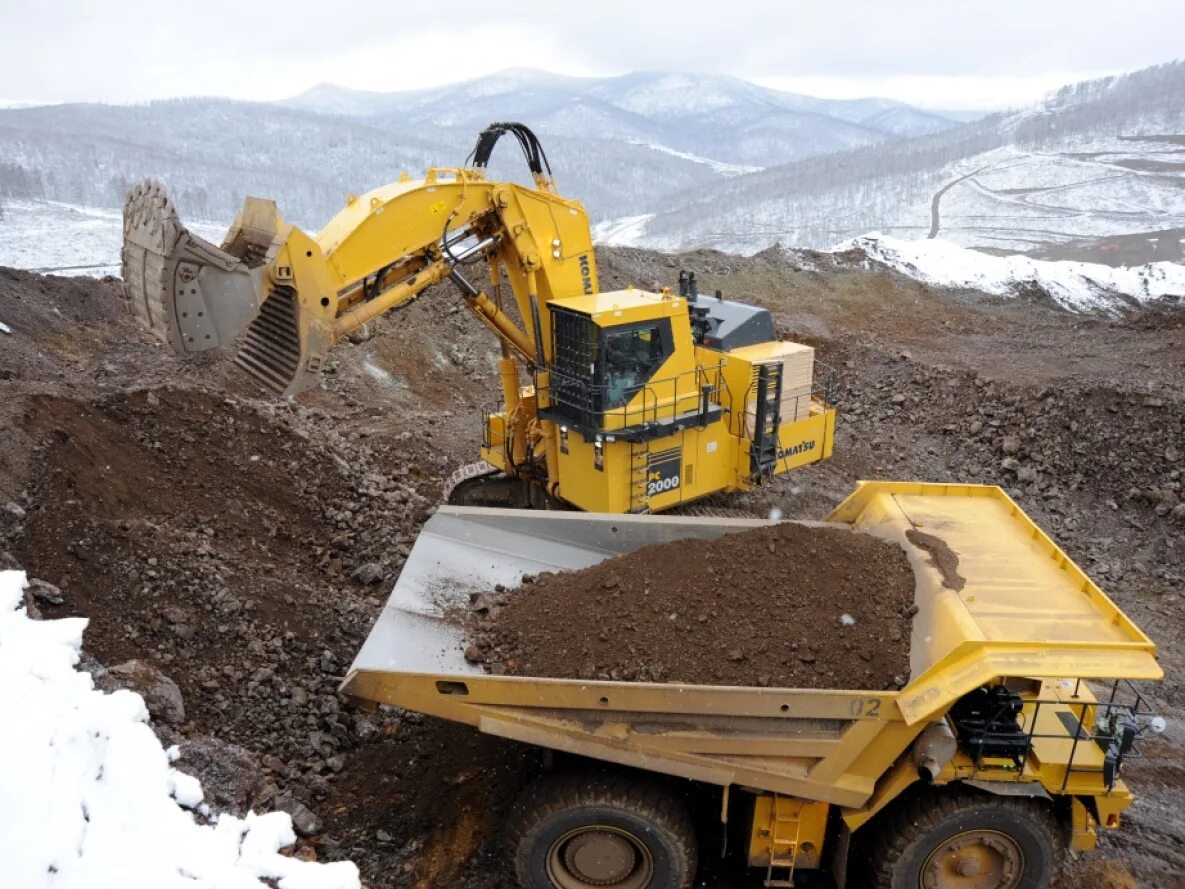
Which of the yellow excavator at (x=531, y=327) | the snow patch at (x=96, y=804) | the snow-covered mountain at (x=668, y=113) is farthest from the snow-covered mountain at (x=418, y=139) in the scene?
the snow patch at (x=96, y=804)

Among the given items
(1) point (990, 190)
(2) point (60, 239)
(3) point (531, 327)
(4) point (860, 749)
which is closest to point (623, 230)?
(1) point (990, 190)

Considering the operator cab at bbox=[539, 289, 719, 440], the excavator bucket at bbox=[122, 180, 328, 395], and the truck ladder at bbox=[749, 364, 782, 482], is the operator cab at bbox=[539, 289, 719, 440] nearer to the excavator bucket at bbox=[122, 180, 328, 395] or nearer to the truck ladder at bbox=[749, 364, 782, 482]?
the truck ladder at bbox=[749, 364, 782, 482]

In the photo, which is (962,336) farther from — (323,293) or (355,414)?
(323,293)

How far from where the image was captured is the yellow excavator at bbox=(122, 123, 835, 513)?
5.05 m

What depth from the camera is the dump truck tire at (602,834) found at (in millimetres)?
4418

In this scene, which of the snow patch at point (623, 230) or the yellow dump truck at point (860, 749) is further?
the snow patch at point (623, 230)

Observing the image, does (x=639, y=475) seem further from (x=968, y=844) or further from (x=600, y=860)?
(x=968, y=844)

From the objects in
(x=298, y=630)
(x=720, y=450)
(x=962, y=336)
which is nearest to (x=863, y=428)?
(x=962, y=336)

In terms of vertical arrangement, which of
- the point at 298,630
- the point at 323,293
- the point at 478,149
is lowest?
the point at 298,630

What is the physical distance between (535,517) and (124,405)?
158 inches

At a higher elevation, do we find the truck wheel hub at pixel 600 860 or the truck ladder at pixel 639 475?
the truck ladder at pixel 639 475

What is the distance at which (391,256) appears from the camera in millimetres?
6145

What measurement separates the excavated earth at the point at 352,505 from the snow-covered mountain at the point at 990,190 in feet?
91.2

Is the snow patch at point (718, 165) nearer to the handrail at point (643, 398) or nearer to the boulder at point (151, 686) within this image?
the handrail at point (643, 398)
